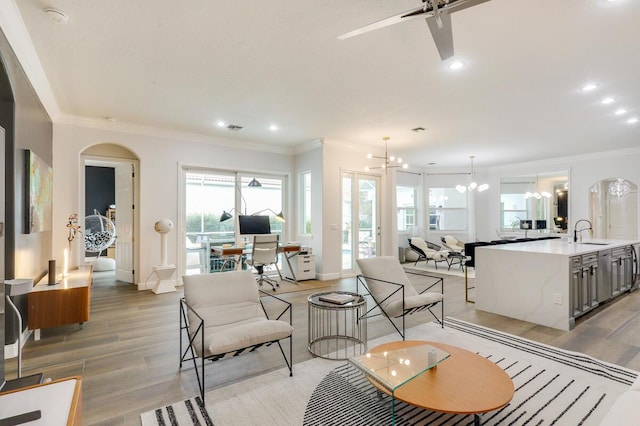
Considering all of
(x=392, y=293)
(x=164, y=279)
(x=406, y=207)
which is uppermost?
(x=406, y=207)

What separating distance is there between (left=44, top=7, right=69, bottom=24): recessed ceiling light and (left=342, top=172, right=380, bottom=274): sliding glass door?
4.99 m

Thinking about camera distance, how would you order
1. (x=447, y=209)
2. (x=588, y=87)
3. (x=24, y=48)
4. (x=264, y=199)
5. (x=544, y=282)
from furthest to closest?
(x=447, y=209), (x=264, y=199), (x=588, y=87), (x=544, y=282), (x=24, y=48)

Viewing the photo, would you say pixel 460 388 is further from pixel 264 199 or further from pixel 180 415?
pixel 264 199

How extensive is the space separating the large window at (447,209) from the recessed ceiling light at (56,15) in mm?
9090

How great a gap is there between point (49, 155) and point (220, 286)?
12.8 feet

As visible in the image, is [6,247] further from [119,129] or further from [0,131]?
[119,129]

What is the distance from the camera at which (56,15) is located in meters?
2.48

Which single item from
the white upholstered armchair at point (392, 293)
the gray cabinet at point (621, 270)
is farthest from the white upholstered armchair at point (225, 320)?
the gray cabinet at point (621, 270)

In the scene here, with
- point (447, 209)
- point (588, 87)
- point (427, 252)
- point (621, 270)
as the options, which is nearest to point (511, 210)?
point (447, 209)

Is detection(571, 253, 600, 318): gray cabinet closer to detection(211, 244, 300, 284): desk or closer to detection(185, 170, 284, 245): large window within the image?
detection(211, 244, 300, 284): desk

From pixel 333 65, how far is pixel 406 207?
6726 millimetres

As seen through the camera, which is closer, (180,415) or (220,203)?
(180,415)

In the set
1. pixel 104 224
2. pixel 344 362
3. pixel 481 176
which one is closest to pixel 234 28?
pixel 344 362

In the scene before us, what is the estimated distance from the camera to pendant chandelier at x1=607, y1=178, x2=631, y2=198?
772cm
